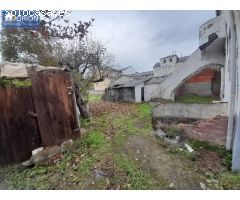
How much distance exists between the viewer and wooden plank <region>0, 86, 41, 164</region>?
4.01 metres

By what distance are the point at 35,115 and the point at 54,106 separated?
0.62 metres

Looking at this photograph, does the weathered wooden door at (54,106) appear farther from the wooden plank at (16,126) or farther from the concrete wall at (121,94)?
the concrete wall at (121,94)

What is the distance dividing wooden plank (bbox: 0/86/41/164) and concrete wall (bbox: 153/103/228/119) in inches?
290

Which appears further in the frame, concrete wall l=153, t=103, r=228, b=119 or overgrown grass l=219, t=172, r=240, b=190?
concrete wall l=153, t=103, r=228, b=119

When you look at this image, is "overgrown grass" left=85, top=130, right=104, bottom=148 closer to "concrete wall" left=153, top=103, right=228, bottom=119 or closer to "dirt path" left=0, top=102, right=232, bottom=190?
"dirt path" left=0, top=102, right=232, bottom=190

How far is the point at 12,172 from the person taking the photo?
13.0 ft

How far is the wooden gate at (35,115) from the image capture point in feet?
13.3

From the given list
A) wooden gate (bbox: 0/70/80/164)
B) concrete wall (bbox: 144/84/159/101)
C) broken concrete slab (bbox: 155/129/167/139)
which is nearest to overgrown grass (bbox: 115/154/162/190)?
wooden gate (bbox: 0/70/80/164)

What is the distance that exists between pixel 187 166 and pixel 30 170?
12.6 ft

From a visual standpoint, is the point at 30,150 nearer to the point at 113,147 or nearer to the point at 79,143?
the point at 79,143

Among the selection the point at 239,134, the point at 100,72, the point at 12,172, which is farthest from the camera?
the point at 100,72

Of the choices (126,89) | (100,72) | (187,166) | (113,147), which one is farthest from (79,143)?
(126,89)

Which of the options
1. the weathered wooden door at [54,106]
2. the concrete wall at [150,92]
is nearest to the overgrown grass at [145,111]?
the weathered wooden door at [54,106]

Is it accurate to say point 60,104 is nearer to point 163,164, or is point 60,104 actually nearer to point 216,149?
point 163,164
